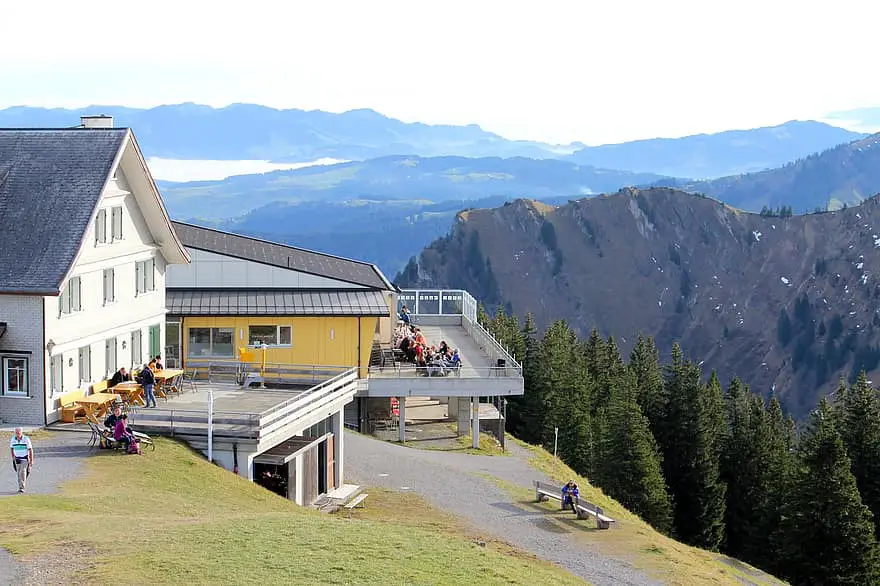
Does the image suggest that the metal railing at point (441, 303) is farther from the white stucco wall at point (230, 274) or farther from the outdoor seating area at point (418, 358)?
the white stucco wall at point (230, 274)

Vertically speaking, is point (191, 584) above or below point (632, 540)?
above

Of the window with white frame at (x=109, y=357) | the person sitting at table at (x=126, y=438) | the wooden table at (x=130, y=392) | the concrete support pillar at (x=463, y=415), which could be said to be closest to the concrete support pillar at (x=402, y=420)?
the concrete support pillar at (x=463, y=415)

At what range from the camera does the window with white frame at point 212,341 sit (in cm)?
4769

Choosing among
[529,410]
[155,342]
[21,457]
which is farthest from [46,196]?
[529,410]

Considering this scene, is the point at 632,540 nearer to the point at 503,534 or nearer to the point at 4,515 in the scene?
the point at 503,534

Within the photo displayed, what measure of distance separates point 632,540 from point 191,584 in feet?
55.0

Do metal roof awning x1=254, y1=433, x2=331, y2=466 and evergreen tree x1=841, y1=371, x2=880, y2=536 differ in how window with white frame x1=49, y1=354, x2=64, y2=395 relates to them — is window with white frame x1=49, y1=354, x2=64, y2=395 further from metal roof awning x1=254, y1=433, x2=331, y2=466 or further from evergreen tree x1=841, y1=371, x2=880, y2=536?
evergreen tree x1=841, y1=371, x2=880, y2=536

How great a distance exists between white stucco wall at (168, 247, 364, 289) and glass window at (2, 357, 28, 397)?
54.3ft

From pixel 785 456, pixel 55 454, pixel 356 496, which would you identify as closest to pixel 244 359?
pixel 356 496

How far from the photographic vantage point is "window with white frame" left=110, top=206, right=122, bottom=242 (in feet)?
122

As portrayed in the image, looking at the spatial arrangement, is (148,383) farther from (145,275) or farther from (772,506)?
(772,506)

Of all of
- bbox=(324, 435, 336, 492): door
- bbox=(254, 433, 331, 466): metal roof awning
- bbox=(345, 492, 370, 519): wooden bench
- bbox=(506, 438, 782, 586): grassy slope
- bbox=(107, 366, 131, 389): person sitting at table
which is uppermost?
bbox=(107, 366, 131, 389): person sitting at table

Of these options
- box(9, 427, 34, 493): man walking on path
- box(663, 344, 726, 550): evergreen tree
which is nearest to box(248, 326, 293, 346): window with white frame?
box(9, 427, 34, 493): man walking on path

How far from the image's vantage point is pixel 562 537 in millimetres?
32031
